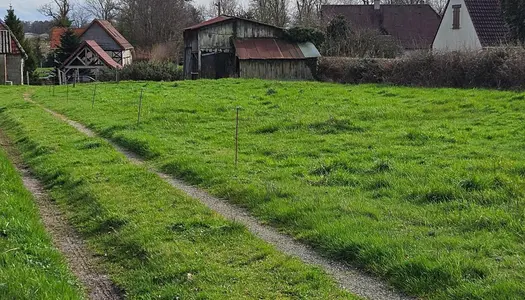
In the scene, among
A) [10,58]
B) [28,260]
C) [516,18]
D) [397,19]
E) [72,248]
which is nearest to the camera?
[28,260]

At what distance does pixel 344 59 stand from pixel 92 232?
29.0 m

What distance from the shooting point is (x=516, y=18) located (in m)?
36.4

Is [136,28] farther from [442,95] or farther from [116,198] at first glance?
[116,198]

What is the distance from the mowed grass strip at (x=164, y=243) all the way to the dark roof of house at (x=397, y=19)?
48.7 metres


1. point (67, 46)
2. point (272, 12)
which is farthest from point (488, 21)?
point (67, 46)

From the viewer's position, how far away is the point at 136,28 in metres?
73.0

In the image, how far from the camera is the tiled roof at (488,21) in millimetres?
37528

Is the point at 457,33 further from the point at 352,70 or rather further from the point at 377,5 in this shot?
the point at 377,5

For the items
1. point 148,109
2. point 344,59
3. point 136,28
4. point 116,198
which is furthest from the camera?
point 136,28

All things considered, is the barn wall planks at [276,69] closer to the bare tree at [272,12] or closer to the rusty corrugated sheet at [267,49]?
the rusty corrugated sheet at [267,49]

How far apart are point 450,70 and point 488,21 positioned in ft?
44.5

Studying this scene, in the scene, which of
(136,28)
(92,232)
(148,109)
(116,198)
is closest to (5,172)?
(116,198)

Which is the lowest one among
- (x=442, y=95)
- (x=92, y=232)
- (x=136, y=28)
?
(x=92, y=232)

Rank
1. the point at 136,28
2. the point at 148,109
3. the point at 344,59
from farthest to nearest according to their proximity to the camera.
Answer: the point at 136,28, the point at 344,59, the point at 148,109
